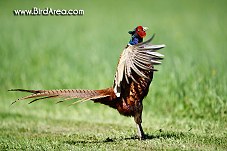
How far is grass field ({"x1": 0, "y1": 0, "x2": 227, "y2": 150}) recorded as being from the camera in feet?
25.1

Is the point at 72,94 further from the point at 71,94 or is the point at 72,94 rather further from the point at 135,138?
the point at 135,138

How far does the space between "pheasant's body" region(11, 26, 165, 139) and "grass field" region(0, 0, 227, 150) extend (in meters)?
0.55

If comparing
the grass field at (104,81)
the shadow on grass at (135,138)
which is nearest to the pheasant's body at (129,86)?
the shadow on grass at (135,138)

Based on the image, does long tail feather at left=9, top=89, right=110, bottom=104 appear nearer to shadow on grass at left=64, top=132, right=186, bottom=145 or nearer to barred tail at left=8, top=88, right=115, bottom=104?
barred tail at left=8, top=88, right=115, bottom=104

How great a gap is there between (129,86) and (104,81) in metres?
4.96

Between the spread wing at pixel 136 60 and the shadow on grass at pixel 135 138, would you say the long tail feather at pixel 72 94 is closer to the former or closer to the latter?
the spread wing at pixel 136 60

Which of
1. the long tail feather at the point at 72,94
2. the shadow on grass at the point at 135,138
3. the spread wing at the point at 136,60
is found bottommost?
the shadow on grass at the point at 135,138

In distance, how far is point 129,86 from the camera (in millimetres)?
7039

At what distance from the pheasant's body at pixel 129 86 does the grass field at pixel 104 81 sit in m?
0.55

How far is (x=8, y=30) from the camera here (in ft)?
55.1

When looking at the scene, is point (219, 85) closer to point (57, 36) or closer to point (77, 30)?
point (57, 36)

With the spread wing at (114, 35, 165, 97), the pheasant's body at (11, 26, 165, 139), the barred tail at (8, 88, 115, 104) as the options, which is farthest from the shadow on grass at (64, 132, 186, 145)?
the spread wing at (114, 35, 165, 97)

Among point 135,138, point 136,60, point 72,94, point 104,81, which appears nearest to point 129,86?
point 136,60

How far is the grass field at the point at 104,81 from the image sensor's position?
25.1 ft
